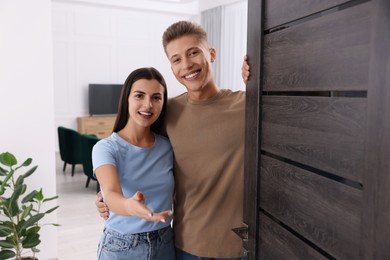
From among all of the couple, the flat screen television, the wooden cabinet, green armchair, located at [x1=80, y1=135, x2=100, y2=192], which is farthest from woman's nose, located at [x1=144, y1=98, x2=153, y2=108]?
the flat screen television

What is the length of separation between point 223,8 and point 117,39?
7.42ft

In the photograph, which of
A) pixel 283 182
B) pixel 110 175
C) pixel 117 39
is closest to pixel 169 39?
pixel 110 175

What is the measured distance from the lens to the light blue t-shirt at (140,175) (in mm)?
1368

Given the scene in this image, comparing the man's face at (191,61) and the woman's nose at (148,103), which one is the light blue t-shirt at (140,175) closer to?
the woman's nose at (148,103)

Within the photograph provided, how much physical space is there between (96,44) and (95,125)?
1633mm

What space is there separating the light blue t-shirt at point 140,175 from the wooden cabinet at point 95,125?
18.6 ft

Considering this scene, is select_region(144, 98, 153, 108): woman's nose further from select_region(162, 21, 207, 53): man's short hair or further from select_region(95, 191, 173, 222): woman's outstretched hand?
select_region(95, 191, 173, 222): woman's outstretched hand

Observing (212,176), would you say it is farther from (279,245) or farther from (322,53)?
(322,53)

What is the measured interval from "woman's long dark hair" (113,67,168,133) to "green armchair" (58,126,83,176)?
11.9 ft

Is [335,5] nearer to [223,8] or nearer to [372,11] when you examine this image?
[372,11]

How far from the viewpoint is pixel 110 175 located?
122cm

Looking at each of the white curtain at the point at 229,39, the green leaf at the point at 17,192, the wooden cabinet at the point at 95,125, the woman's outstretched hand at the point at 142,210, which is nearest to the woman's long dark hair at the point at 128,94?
the woman's outstretched hand at the point at 142,210

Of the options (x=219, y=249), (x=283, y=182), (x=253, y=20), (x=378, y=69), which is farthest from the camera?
(x=219, y=249)

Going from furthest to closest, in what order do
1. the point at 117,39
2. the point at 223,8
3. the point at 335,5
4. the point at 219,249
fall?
the point at 117,39
the point at 223,8
the point at 219,249
the point at 335,5
